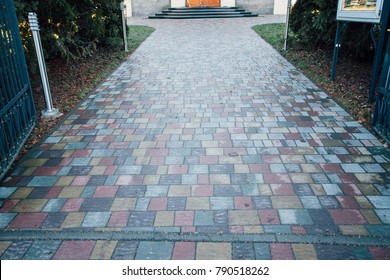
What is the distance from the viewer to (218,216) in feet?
9.77

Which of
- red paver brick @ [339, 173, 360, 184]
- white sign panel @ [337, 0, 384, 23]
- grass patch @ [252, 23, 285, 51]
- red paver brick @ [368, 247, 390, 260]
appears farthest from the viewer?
grass patch @ [252, 23, 285, 51]

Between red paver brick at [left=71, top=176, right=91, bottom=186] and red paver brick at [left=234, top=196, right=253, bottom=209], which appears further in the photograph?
red paver brick at [left=71, top=176, right=91, bottom=186]

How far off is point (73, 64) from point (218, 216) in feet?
23.8

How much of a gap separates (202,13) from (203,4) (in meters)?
1.84

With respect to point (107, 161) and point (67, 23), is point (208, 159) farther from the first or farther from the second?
point (67, 23)

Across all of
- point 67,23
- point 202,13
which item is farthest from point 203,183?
point 202,13

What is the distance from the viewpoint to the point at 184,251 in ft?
8.48

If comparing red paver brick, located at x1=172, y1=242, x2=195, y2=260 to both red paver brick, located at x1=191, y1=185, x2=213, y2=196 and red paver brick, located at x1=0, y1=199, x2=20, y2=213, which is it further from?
red paver brick, located at x1=0, y1=199, x2=20, y2=213

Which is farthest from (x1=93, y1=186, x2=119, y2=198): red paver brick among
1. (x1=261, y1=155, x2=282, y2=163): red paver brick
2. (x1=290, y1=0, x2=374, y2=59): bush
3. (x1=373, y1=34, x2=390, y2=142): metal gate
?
(x1=290, y1=0, x2=374, y2=59): bush

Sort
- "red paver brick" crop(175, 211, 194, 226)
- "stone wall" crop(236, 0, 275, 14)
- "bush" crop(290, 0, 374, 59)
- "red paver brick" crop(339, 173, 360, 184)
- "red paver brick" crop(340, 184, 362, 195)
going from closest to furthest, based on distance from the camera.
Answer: "red paver brick" crop(175, 211, 194, 226) → "red paver brick" crop(340, 184, 362, 195) → "red paver brick" crop(339, 173, 360, 184) → "bush" crop(290, 0, 374, 59) → "stone wall" crop(236, 0, 275, 14)

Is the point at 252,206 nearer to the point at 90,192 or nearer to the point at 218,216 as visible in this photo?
the point at 218,216

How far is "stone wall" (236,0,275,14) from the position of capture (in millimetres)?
21016

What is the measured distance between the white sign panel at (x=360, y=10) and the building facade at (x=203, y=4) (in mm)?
16075

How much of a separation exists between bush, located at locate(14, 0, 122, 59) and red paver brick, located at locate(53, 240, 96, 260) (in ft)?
12.6
